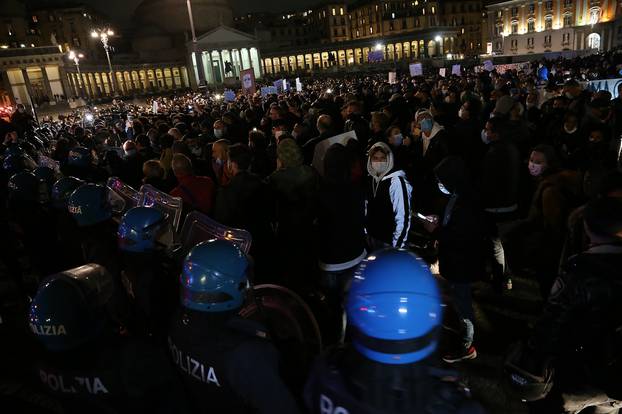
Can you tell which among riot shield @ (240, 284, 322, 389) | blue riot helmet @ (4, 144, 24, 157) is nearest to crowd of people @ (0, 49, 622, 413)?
riot shield @ (240, 284, 322, 389)

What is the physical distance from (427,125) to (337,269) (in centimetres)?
407

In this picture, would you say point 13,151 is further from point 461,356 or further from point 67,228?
point 461,356

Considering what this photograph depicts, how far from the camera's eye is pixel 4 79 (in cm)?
6016

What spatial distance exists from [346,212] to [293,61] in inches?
4225

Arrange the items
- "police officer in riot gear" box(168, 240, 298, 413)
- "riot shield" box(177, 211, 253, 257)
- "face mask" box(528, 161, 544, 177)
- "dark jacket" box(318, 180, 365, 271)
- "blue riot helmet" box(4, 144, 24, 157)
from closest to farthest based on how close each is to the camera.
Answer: "police officer in riot gear" box(168, 240, 298, 413), "riot shield" box(177, 211, 253, 257), "dark jacket" box(318, 180, 365, 271), "face mask" box(528, 161, 544, 177), "blue riot helmet" box(4, 144, 24, 157)

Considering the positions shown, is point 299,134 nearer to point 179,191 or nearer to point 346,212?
point 179,191

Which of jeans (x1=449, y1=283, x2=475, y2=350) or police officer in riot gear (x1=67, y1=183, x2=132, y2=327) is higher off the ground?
police officer in riot gear (x1=67, y1=183, x2=132, y2=327)

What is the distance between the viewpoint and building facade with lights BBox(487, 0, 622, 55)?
71188 mm

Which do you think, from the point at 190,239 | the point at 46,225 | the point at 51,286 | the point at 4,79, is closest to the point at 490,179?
the point at 190,239

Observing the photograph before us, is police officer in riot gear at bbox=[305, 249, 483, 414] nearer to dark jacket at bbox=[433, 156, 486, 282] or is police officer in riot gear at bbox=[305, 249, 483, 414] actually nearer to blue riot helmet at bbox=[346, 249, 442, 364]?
blue riot helmet at bbox=[346, 249, 442, 364]

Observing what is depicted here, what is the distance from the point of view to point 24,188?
5848 millimetres

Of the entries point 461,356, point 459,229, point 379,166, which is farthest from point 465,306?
point 379,166

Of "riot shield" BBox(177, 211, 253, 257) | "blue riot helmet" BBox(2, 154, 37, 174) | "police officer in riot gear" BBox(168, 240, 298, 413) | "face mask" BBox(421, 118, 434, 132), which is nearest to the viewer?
"police officer in riot gear" BBox(168, 240, 298, 413)

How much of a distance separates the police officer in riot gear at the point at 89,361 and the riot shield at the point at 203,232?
1416mm
